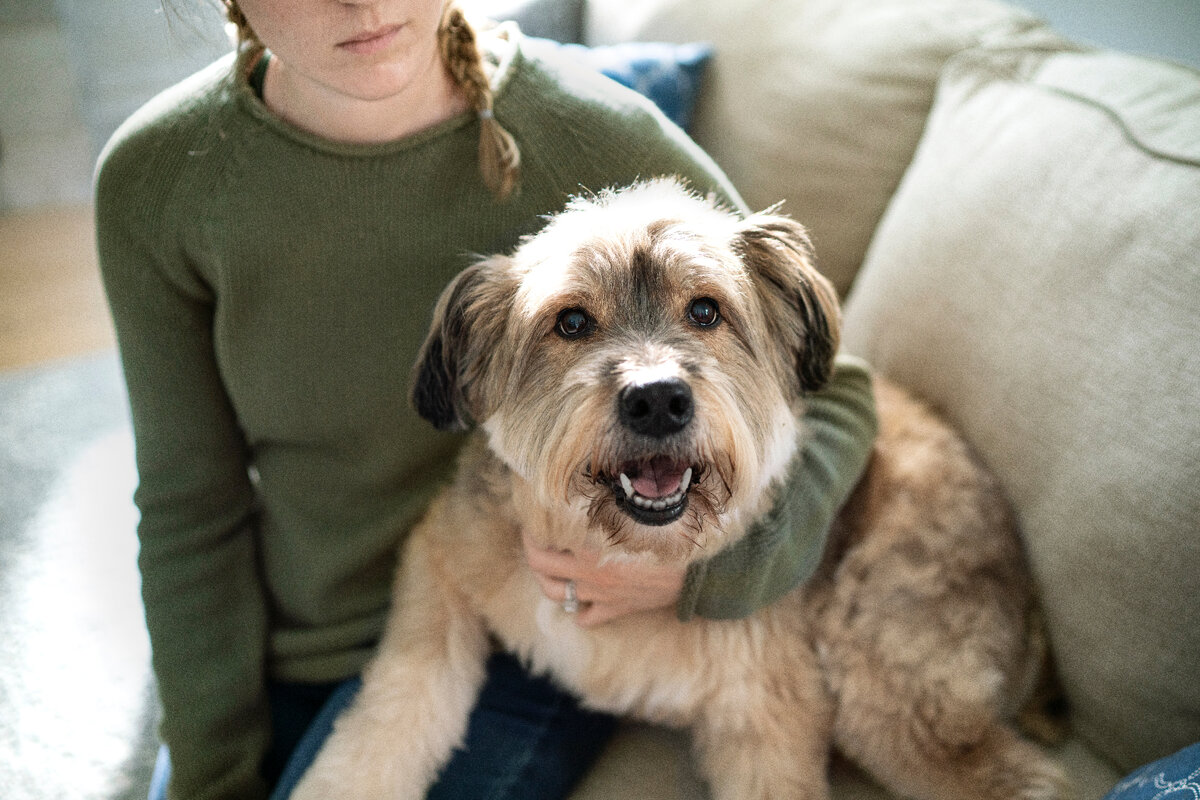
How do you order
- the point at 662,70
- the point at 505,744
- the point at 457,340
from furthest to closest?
the point at 662,70, the point at 505,744, the point at 457,340

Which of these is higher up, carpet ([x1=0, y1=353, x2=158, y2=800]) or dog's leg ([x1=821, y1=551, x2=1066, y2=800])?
dog's leg ([x1=821, y1=551, x2=1066, y2=800])

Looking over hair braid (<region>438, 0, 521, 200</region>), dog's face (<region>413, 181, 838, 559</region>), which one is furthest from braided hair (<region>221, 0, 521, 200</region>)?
dog's face (<region>413, 181, 838, 559</region>)

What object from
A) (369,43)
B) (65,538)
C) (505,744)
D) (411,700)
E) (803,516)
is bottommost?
(65,538)

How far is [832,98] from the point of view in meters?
1.80

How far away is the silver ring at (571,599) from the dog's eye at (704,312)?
1.55ft

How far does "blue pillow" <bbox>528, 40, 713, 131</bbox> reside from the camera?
75.0 inches

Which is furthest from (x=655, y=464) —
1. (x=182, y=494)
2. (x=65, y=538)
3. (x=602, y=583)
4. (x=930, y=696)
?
(x=65, y=538)

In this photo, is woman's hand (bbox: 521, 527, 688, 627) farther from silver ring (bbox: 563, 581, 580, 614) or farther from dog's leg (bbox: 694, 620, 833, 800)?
dog's leg (bbox: 694, 620, 833, 800)

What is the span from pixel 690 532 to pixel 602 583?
250 mm

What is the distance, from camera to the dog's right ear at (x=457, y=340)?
116cm

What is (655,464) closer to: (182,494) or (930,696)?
(930,696)

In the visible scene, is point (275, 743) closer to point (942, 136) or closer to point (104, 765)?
point (104, 765)

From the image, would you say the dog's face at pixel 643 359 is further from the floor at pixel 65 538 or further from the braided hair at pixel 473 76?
the floor at pixel 65 538

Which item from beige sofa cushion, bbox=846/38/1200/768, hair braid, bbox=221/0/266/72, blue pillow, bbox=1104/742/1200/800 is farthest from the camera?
hair braid, bbox=221/0/266/72
